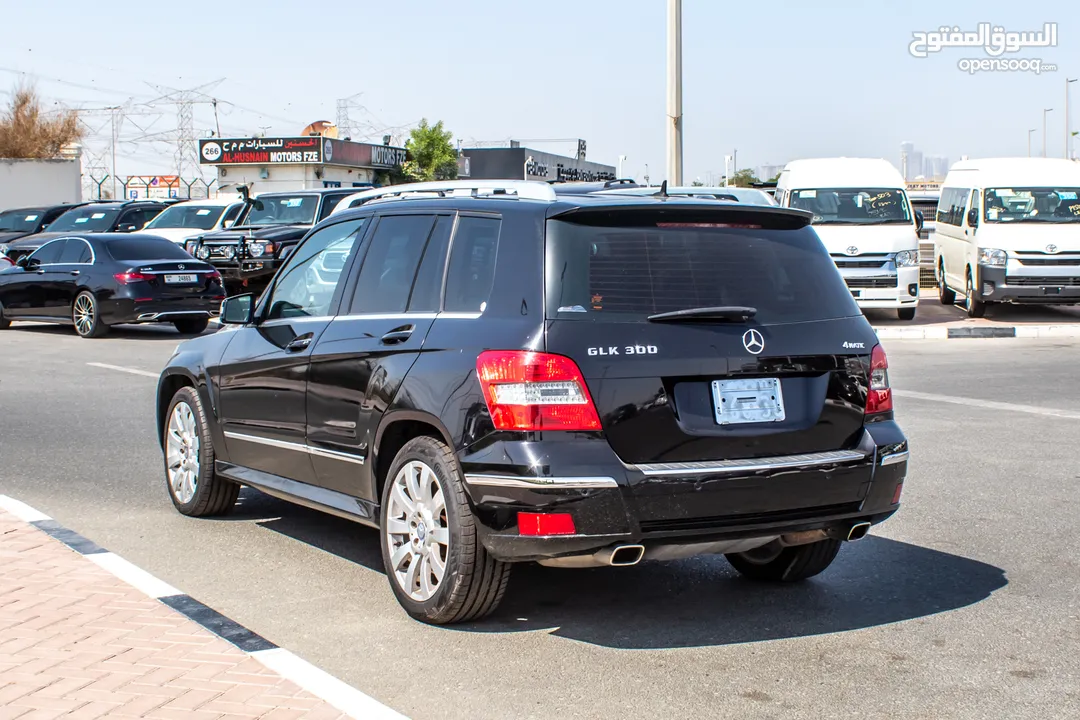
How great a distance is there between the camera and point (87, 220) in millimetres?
28547

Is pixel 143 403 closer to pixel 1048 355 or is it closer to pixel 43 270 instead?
pixel 43 270

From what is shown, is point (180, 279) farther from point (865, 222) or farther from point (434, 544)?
point (434, 544)

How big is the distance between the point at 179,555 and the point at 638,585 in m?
2.37

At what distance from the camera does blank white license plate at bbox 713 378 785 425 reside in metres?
5.11

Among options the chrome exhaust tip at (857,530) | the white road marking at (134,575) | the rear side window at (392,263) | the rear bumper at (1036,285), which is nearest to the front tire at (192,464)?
the white road marking at (134,575)

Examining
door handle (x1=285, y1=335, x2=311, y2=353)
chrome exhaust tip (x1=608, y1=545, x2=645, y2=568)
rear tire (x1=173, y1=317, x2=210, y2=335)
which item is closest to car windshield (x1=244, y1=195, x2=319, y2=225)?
rear tire (x1=173, y1=317, x2=210, y2=335)

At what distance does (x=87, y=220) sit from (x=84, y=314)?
941 cm

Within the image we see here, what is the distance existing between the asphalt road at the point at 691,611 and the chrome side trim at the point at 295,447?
22.3 inches

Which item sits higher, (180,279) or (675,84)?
(675,84)

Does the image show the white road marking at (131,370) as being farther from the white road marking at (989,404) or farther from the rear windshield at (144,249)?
the white road marking at (989,404)

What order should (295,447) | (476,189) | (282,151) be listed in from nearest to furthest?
(476,189)
(295,447)
(282,151)

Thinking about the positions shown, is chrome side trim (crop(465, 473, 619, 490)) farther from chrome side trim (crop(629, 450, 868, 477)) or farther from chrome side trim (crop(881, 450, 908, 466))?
chrome side trim (crop(881, 450, 908, 466))

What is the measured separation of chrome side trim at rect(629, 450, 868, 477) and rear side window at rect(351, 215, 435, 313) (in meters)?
1.49

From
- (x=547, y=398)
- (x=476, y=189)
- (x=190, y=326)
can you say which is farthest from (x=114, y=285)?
(x=547, y=398)
